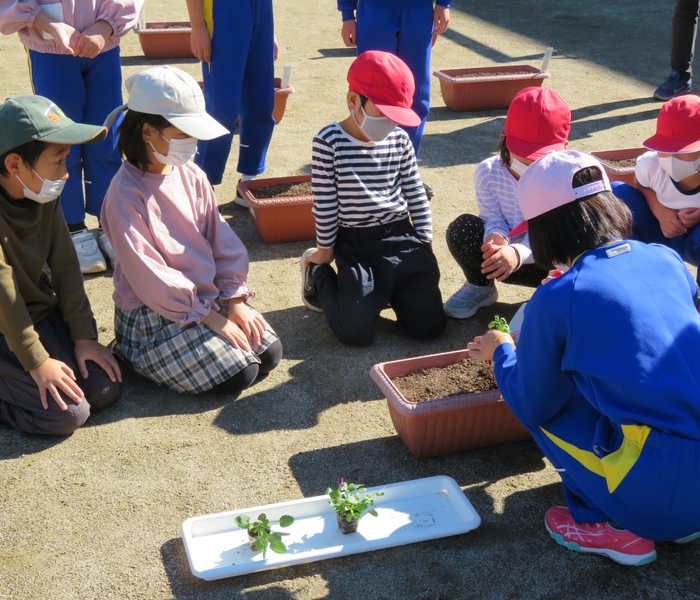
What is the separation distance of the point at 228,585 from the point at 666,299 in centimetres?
132

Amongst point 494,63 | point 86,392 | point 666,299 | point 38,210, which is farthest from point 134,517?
point 494,63

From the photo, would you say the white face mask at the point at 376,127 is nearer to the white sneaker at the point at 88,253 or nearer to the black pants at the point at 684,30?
the white sneaker at the point at 88,253

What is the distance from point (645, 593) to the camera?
211 cm

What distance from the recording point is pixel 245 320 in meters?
2.95

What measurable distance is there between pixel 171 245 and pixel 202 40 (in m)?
1.51

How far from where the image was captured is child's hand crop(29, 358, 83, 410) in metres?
2.56

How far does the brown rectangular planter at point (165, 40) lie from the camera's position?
732cm

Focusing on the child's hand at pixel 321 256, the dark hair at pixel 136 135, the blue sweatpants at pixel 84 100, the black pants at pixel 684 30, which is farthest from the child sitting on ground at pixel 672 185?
the black pants at pixel 684 30

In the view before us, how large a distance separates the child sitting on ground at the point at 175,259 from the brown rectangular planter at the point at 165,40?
190 inches

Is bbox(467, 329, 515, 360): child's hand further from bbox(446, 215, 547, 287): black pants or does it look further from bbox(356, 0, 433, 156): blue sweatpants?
bbox(356, 0, 433, 156): blue sweatpants

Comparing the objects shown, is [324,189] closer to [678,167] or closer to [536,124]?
[536,124]

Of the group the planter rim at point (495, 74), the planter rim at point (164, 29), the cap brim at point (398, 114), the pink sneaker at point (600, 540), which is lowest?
the pink sneaker at point (600, 540)

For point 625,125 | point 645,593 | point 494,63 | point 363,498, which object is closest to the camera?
point 645,593

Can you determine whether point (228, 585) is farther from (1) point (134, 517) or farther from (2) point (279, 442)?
(2) point (279, 442)
